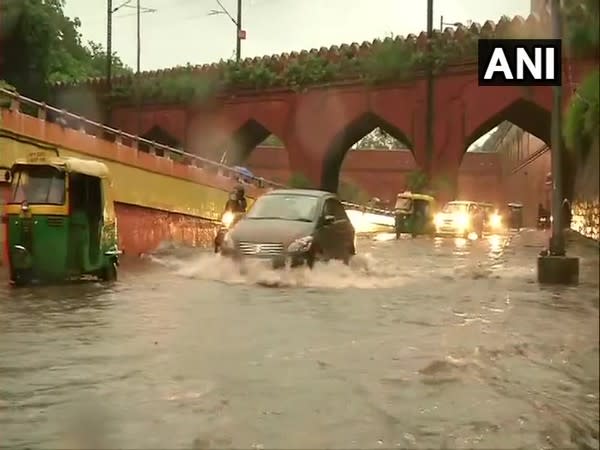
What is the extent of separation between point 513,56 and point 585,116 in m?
0.20

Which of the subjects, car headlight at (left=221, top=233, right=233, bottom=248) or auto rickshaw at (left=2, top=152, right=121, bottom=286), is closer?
auto rickshaw at (left=2, top=152, right=121, bottom=286)

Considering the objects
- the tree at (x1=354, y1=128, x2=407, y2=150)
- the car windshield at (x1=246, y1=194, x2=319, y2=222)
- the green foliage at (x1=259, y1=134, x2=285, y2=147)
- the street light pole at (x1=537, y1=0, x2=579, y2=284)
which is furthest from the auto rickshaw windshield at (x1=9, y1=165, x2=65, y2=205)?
Result: the street light pole at (x1=537, y1=0, x2=579, y2=284)


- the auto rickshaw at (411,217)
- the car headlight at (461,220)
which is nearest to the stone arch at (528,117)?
the auto rickshaw at (411,217)

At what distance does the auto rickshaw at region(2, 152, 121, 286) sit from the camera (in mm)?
7414

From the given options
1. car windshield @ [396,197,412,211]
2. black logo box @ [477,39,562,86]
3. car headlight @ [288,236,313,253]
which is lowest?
car headlight @ [288,236,313,253]

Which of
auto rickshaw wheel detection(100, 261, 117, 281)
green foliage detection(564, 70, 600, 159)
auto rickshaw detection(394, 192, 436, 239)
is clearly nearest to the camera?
green foliage detection(564, 70, 600, 159)

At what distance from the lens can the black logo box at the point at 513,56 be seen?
110 cm

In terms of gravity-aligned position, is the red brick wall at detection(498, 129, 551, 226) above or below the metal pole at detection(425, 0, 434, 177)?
below

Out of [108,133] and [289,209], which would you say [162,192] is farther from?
[289,209]

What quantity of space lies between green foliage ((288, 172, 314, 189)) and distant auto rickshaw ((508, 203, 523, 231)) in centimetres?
152

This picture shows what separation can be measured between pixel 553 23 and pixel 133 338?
363 centimetres

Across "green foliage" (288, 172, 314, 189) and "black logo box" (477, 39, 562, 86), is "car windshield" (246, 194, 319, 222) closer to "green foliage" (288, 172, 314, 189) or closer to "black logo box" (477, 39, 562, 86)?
"green foliage" (288, 172, 314, 189)

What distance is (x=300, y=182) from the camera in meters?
7.31

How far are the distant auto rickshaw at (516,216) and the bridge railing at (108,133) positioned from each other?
2249 mm
